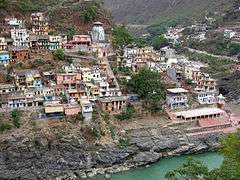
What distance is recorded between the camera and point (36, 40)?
32.1 metres

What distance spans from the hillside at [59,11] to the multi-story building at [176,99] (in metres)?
9.34

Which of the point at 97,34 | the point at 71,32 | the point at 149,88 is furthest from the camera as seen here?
the point at 97,34

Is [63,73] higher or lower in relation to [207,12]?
lower

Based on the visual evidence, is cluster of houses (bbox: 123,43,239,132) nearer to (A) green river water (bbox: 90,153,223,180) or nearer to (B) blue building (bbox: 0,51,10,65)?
(A) green river water (bbox: 90,153,223,180)

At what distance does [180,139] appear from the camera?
1090 inches

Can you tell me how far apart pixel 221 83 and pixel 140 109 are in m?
11.6

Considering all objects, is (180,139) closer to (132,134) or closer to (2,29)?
(132,134)

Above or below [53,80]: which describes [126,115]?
below

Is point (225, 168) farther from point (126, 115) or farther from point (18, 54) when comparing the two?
point (18, 54)

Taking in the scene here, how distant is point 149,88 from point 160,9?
190 ft

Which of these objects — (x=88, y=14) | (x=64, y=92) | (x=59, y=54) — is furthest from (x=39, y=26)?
(x=64, y=92)

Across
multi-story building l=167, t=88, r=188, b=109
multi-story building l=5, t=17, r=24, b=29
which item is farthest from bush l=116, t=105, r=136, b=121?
multi-story building l=5, t=17, r=24, b=29

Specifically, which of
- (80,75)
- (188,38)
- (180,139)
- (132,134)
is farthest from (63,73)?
(188,38)

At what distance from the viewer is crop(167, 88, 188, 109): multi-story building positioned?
30328 millimetres
